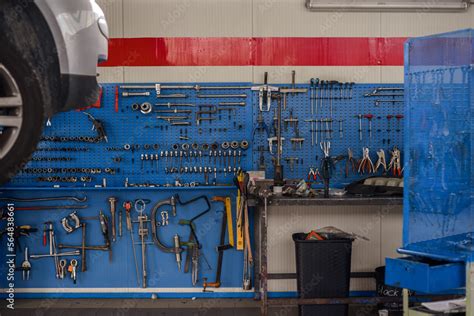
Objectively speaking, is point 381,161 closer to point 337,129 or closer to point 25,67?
point 337,129

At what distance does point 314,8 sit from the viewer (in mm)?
4961

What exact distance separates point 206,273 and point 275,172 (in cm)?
121

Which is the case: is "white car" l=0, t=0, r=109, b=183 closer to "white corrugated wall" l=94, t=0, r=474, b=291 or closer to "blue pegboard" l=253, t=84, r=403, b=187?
"white corrugated wall" l=94, t=0, r=474, b=291

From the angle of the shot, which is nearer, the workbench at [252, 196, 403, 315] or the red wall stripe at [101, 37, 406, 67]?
the workbench at [252, 196, 403, 315]

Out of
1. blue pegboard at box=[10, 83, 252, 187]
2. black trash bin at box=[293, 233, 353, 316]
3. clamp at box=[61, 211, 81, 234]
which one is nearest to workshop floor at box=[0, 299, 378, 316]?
black trash bin at box=[293, 233, 353, 316]

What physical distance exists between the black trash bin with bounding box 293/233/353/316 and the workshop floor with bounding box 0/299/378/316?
43 cm

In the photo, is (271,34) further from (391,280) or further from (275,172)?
(391,280)

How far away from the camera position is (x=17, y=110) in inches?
91.9

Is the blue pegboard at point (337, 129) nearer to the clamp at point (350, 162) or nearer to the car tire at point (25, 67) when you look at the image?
the clamp at point (350, 162)

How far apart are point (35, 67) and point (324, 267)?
2.92 m

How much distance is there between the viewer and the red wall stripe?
16.4ft

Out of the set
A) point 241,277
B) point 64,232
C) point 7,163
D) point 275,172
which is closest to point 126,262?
point 64,232

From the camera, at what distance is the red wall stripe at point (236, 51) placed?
5.00 meters

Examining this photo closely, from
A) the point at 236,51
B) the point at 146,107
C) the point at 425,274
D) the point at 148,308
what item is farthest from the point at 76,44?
the point at 148,308
